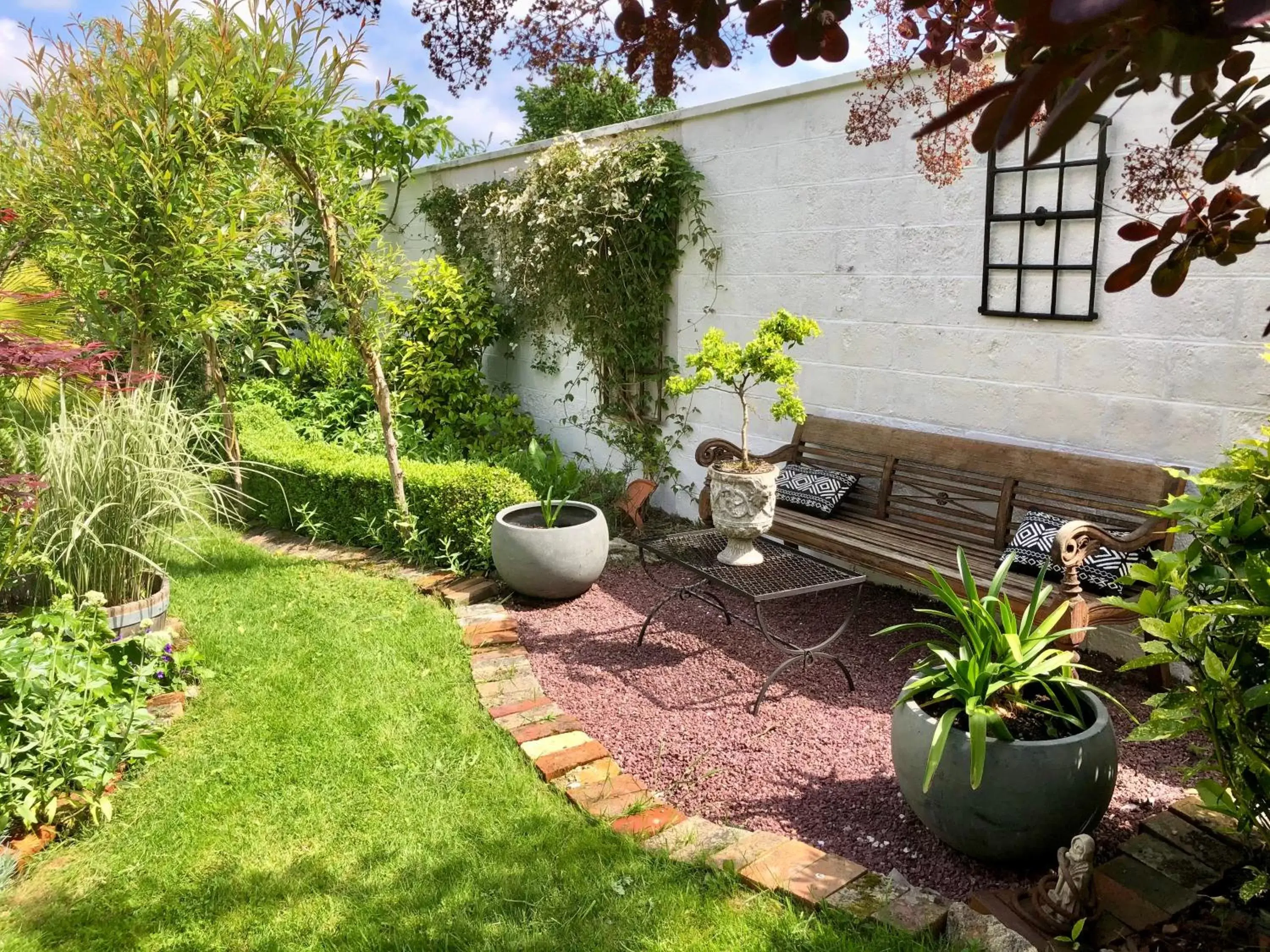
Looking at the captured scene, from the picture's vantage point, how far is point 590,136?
638cm

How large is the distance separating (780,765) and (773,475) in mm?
1309

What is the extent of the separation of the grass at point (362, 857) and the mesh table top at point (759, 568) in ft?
3.66

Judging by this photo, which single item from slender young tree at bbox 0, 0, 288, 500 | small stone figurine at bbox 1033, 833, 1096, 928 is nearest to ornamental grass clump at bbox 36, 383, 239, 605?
slender young tree at bbox 0, 0, 288, 500

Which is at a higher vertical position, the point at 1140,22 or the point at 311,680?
the point at 1140,22

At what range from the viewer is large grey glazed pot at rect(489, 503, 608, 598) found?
14.3 feet

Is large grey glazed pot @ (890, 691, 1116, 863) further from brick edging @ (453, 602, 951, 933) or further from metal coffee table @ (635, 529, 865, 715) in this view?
metal coffee table @ (635, 529, 865, 715)

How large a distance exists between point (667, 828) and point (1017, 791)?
954 mm

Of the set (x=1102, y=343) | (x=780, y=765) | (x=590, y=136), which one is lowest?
(x=780, y=765)

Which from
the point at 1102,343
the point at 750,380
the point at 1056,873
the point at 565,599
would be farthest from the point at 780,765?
the point at 750,380

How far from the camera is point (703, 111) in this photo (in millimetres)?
5551

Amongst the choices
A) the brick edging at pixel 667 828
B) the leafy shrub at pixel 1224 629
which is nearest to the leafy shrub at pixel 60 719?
the brick edging at pixel 667 828

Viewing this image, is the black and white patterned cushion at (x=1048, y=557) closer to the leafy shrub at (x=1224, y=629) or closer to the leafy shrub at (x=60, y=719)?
the leafy shrub at (x=1224, y=629)

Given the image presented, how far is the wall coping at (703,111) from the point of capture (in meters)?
4.67

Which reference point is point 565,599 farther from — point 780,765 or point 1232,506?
point 1232,506
